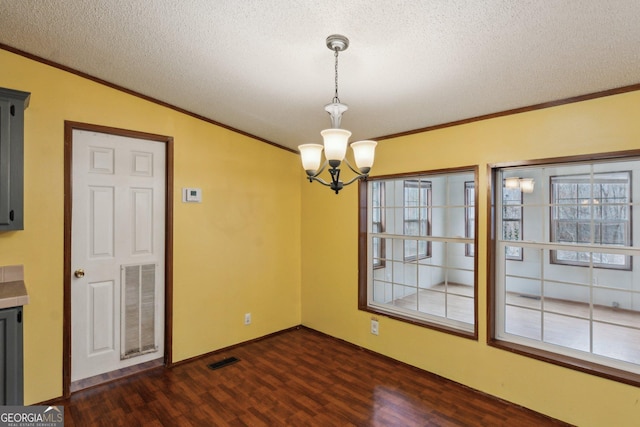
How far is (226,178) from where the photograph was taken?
355 centimetres

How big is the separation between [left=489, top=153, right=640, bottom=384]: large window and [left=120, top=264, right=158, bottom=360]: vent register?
299 centimetres

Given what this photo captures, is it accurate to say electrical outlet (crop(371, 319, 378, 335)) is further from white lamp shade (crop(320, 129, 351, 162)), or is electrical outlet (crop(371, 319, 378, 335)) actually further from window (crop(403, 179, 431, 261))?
white lamp shade (crop(320, 129, 351, 162))

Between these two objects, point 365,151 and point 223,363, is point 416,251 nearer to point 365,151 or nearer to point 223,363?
point 223,363

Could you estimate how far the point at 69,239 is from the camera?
262 centimetres

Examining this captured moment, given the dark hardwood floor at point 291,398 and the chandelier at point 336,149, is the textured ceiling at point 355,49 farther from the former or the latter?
the dark hardwood floor at point 291,398

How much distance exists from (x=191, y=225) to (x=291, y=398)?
72.0 inches

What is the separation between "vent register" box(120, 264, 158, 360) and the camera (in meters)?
2.97

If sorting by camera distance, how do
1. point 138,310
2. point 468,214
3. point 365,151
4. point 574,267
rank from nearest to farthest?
point 365,151 < point 138,310 < point 574,267 < point 468,214

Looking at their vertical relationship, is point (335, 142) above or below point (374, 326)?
above

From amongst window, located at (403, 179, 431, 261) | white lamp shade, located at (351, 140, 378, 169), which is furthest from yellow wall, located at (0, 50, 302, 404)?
white lamp shade, located at (351, 140, 378, 169)

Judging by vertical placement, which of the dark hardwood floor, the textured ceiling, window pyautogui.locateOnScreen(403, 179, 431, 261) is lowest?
the dark hardwood floor

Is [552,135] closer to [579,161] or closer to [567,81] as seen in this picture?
[579,161]

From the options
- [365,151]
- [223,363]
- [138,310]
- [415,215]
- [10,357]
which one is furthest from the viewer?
[415,215]

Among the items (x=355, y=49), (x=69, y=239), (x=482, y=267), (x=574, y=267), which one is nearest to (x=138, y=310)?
(x=69, y=239)
